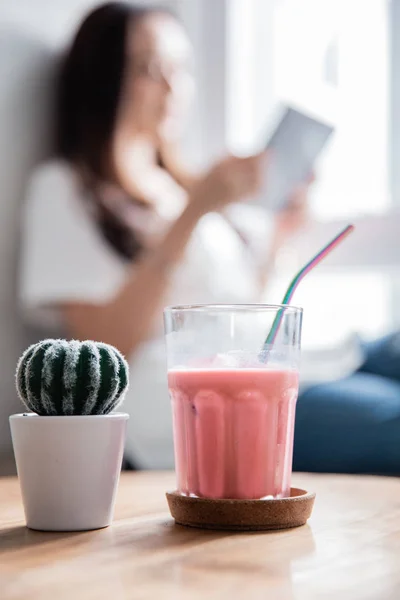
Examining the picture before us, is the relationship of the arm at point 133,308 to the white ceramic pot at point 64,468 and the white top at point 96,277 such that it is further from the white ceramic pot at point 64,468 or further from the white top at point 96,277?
the white ceramic pot at point 64,468

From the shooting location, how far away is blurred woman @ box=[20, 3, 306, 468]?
2.23 meters

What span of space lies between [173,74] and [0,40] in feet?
1.67

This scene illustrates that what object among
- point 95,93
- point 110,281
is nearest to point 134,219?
point 110,281

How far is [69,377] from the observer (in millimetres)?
627

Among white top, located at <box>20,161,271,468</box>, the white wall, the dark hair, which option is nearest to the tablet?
white top, located at <box>20,161,271,468</box>

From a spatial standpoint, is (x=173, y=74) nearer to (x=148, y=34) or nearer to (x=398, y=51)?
(x=148, y=34)

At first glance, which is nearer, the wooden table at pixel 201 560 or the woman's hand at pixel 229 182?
the wooden table at pixel 201 560

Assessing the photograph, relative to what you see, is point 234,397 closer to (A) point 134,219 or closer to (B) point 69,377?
(B) point 69,377

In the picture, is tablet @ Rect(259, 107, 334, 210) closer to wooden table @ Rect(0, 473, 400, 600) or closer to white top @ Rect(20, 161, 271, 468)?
white top @ Rect(20, 161, 271, 468)

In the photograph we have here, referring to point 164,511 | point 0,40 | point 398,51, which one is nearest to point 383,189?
point 398,51

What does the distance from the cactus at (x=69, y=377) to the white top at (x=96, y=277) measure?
159 cm

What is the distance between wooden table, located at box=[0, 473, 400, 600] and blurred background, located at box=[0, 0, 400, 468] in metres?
1.58

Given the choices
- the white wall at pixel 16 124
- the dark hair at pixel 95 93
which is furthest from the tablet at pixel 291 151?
the white wall at pixel 16 124

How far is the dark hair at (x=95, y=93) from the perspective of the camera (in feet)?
7.66
